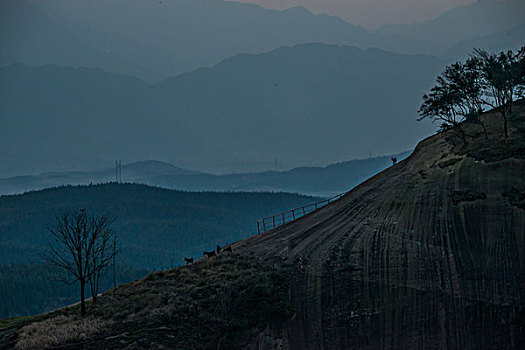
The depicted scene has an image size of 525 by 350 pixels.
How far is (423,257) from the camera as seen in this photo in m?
37.8

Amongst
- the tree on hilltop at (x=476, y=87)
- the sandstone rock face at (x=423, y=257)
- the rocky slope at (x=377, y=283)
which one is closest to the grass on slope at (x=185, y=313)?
the rocky slope at (x=377, y=283)

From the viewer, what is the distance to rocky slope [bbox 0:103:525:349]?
3089cm

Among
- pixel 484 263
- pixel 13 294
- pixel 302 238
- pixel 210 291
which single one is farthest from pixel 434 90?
pixel 13 294

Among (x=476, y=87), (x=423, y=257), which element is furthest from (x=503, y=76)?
(x=423, y=257)

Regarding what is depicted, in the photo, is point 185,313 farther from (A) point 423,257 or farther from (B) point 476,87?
(B) point 476,87

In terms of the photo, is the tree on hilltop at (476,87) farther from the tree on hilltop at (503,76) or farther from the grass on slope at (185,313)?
the grass on slope at (185,313)

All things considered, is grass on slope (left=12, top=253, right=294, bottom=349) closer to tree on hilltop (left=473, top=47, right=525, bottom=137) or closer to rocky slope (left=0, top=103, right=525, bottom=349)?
rocky slope (left=0, top=103, right=525, bottom=349)

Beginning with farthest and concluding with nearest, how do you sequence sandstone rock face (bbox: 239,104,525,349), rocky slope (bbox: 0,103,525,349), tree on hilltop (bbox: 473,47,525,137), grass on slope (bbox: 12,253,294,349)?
1. tree on hilltop (bbox: 473,47,525,137)
2. grass on slope (bbox: 12,253,294,349)
3. rocky slope (bbox: 0,103,525,349)
4. sandstone rock face (bbox: 239,104,525,349)

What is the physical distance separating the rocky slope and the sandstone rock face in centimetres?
10

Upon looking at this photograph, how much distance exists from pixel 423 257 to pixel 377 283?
440 cm

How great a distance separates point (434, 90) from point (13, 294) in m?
178

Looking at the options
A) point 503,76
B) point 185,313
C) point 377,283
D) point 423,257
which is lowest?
point 185,313

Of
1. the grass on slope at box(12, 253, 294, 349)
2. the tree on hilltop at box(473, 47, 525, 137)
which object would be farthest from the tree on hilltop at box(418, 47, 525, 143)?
the grass on slope at box(12, 253, 294, 349)

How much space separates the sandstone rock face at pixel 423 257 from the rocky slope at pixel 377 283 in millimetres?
100
